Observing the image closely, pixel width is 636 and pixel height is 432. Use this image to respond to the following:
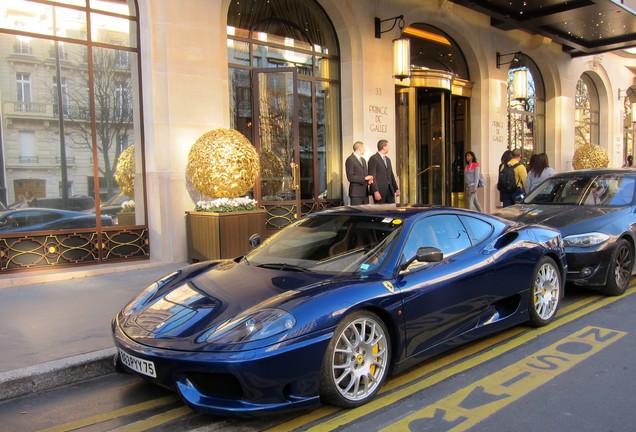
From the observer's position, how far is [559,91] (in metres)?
18.7

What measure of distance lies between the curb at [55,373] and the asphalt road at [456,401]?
0.08 m

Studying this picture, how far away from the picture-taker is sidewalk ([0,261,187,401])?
4.08 meters

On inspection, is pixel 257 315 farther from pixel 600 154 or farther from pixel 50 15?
pixel 600 154

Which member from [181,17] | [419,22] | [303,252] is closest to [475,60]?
[419,22]

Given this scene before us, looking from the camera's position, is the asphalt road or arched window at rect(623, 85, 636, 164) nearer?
the asphalt road

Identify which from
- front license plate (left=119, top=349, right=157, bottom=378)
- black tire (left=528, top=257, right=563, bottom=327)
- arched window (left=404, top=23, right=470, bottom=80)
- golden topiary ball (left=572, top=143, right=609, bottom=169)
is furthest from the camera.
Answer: golden topiary ball (left=572, top=143, right=609, bottom=169)

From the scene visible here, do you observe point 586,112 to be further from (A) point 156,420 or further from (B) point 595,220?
(A) point 156,420

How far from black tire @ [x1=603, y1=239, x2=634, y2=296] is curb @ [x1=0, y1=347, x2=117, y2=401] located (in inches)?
224

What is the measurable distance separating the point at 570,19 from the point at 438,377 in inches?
522

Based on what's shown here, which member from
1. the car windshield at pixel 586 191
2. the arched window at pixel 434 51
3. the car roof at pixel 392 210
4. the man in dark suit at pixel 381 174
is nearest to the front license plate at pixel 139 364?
the car roof at pixel 392 210

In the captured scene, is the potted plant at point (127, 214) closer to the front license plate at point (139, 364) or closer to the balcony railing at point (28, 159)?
the balcony railing at point (28, 159)

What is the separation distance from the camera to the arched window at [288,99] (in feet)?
33.8

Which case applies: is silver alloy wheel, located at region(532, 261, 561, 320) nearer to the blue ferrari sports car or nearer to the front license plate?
the blue ferrari sports car

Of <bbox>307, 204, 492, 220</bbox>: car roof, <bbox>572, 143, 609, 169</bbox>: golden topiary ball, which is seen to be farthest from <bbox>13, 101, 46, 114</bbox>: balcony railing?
<bbox>572, 143, 609, 169</bbox>: golden topiary ball
